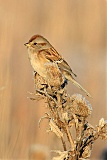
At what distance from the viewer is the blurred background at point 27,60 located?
2580 mm

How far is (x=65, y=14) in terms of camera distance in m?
4.20

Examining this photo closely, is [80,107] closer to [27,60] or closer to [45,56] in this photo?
[45,56]

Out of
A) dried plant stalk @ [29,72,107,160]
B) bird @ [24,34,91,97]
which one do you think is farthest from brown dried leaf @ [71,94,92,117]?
bird @ [24,34,91,97]

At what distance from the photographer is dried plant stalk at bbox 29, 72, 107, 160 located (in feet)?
4.34

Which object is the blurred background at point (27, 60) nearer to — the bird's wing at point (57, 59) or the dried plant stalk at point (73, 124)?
the bird's wing at point (57, 59)

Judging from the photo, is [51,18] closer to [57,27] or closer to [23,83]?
[57,27]

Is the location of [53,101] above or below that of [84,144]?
above

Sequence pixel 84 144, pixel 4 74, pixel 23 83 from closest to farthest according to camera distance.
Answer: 1. pixel 84 144
2. pixel 4 74
3. pixel 23 83

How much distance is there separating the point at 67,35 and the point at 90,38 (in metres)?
0.23

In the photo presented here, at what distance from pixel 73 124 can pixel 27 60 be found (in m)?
2.32

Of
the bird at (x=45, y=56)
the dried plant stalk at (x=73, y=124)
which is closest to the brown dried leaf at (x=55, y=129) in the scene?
the dried plant stalk at (x=73, y=124)

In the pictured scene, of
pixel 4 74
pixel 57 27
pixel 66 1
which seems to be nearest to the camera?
pixel 4 74

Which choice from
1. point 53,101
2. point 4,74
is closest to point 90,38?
→ point 4,74

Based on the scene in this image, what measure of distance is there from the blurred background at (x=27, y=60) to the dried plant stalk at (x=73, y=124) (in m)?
0.84
